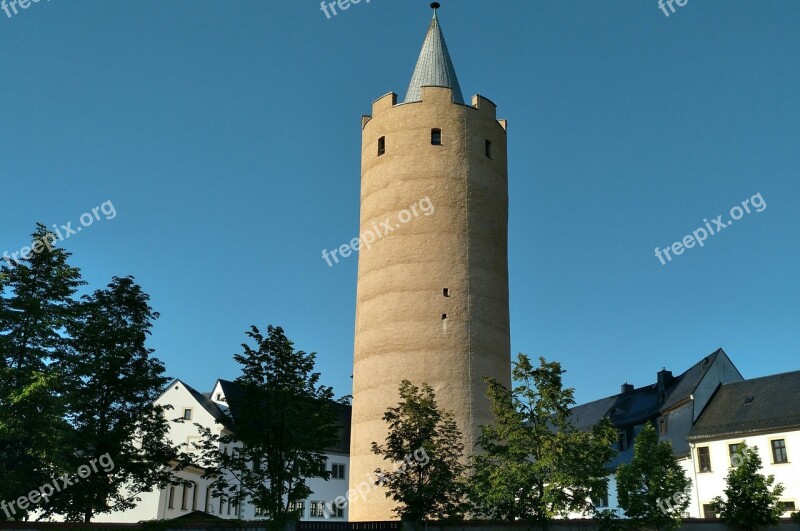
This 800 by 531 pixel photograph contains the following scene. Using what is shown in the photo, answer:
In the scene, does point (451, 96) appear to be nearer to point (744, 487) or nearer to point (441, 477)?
point (441, 477)

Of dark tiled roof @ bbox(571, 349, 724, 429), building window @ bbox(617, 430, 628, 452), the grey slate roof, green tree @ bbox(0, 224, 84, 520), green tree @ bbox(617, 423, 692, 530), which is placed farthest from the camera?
building window @ bbox(617, 430, 628, 452)

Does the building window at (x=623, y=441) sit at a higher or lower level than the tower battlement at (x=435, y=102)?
lower

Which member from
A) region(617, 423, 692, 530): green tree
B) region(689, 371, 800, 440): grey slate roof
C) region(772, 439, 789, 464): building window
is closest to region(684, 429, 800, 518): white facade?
region(772, 439, 789, 464): building window

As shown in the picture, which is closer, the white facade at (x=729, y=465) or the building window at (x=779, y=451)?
the white facade at (x=729, y=465)

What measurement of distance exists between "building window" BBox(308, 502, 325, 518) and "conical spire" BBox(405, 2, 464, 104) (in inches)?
1150

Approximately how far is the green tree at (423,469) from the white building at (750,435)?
1723 cm

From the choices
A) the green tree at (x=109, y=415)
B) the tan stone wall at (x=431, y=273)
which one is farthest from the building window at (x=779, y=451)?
the green tree at (x=109, y=415)

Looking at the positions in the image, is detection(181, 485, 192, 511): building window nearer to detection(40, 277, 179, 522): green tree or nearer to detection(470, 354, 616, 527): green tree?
detection(40, 277, 179, 522): green tree

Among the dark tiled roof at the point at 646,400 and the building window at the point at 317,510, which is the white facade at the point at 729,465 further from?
the building window at the point at 317,510

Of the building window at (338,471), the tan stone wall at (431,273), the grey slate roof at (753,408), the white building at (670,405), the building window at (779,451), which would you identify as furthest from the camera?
the building window at (338,471)

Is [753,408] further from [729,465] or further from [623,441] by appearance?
[623,441]

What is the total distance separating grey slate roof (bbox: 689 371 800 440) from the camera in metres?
34.0

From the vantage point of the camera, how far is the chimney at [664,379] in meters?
44.0

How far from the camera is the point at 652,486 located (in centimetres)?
2488
